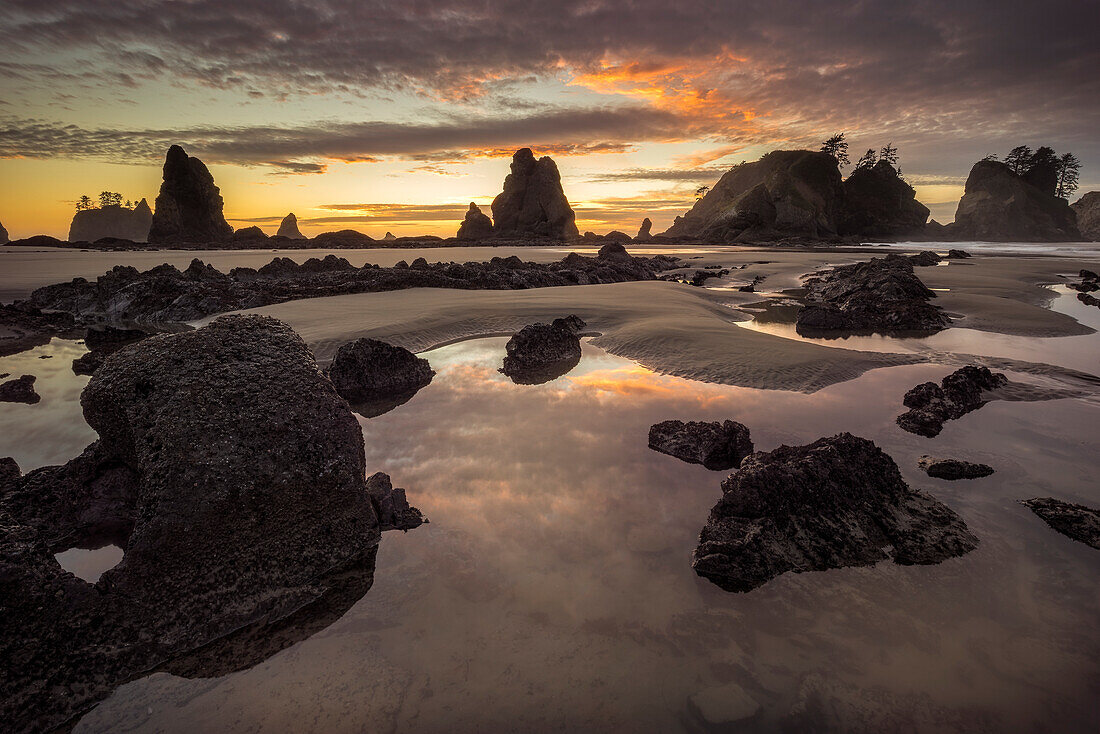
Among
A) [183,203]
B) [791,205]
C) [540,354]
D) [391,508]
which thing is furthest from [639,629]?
[183,203]

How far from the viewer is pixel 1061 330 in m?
11.9

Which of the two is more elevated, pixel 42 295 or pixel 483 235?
pixel 483 235

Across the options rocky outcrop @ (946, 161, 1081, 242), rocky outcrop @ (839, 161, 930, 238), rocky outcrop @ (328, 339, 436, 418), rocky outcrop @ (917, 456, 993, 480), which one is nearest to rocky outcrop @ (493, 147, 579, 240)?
rocky outcrop @ (839, 161, 930, 238)

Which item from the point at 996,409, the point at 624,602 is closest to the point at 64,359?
the point at 624,602

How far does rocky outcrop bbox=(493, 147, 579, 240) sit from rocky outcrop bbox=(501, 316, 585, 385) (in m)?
124

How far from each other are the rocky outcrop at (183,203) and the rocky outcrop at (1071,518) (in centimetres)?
13492

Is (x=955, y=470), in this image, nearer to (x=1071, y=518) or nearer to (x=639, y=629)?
(x=1071, y=518)

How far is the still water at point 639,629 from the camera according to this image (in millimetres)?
2504

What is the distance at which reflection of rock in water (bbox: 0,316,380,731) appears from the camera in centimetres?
270

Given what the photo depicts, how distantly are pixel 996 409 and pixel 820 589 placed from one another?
221 inches

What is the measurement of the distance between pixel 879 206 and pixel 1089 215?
6113 cm

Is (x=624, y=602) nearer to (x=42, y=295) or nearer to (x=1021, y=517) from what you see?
(x=1021, y=517)

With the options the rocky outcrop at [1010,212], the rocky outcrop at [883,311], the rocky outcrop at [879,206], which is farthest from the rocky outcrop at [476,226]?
the rocky outcrop at [883,311]

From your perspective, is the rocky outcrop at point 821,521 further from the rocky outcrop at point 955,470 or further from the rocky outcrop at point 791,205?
the rocky outcrop at point 791,205
